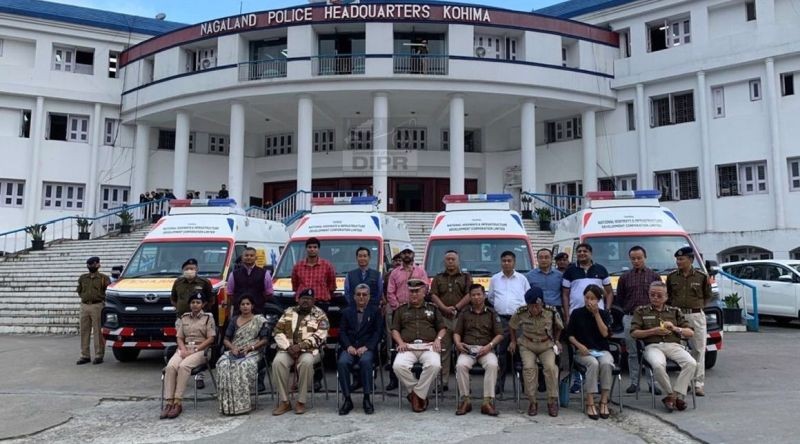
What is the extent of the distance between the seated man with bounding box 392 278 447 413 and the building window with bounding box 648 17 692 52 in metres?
19.8

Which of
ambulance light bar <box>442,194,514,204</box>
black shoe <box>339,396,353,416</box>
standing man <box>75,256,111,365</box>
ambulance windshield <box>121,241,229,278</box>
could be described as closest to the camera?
black shoe <box>339,396,353,416</box>

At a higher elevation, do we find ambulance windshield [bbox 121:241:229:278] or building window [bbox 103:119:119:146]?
building window [bbox 103:119:119:146]

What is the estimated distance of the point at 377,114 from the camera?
21156 millimetres

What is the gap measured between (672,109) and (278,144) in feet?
54.5

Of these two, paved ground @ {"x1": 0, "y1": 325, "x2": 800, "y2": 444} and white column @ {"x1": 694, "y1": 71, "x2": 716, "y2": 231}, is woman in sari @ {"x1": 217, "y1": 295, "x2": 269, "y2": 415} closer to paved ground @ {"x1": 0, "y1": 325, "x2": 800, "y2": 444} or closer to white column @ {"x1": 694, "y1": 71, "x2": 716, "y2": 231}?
paved ground @ {"x1": 0, "y1": 325, "x2": 800, "y2": 444}

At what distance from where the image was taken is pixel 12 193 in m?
23.9

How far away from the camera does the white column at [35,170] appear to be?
23641mm

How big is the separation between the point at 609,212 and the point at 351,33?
15.8 m

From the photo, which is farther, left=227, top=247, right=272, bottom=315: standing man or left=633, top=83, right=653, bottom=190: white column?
left=633, top=83, right=653, bottom=190: white column

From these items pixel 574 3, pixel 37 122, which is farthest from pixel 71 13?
pixel 574 3

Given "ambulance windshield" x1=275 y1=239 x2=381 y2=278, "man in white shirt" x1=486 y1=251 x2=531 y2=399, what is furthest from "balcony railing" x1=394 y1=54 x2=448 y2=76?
"man in white shirt" x1=486 y1=251 x2=531 y2=399

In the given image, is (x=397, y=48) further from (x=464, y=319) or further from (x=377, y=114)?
(x=464, y=319)

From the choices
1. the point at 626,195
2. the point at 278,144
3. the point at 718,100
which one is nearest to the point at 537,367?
the point at 626,195

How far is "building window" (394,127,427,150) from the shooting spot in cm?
2512
